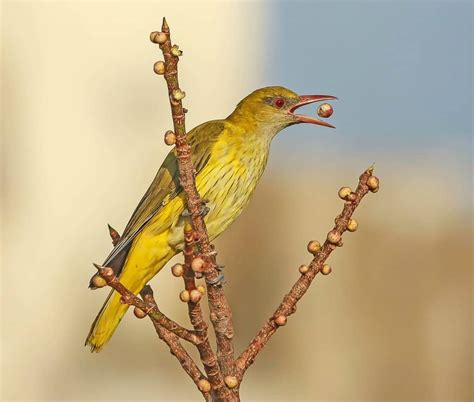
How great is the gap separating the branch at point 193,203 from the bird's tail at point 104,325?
644mm

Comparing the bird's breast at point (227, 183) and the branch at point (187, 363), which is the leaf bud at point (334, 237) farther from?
the bird's breast at point (227, 183)

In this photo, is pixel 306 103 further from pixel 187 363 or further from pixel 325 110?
pixel 187 363

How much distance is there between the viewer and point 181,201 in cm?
297

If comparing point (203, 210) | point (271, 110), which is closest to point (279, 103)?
point (271, 110)

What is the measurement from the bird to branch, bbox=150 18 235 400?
2.16 ft

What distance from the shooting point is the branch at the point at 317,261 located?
207cm

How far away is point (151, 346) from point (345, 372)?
1.41m

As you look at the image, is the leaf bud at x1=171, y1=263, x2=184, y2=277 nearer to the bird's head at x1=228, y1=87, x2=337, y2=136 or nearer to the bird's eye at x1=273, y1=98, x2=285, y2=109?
the bird's head at x1=228, y1=87, x2=337, y2=136

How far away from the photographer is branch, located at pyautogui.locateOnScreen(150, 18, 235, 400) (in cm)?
190

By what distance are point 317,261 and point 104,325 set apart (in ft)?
2.98

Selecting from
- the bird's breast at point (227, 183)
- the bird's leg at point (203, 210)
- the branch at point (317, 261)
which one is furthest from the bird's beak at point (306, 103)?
the branch at point (317, 261)

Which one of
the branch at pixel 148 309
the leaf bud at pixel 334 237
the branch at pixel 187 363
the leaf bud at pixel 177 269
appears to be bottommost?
the branch at pixel 187 363
